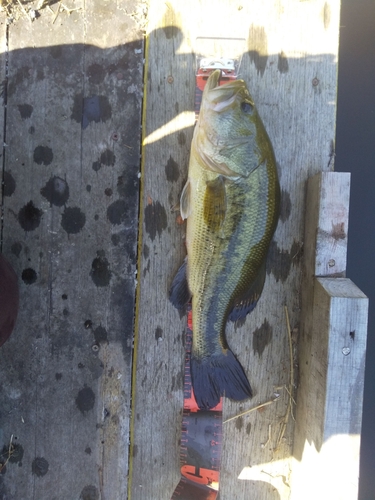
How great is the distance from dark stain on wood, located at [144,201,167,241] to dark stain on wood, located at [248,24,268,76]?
114cm

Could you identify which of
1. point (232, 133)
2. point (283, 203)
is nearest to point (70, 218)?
point (232, 133)

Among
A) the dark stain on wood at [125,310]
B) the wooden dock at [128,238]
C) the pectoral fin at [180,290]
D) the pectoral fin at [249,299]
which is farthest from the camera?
the dark stain on wood at [125,310]

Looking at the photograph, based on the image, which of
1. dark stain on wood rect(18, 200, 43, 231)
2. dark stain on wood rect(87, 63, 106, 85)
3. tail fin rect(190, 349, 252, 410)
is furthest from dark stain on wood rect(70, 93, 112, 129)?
tail fin rect(190, 349, 252, 410)

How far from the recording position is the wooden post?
6.64 ft

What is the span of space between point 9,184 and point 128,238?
0.92 metres

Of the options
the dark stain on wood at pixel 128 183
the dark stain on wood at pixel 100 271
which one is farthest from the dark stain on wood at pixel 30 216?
the dark stain on wood at pixel 128 183

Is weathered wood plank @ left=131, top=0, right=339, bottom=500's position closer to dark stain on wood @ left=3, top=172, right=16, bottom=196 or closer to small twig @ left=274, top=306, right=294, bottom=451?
small twig @ left=274, top=306, right=294, bottom=451

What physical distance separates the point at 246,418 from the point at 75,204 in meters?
1.92

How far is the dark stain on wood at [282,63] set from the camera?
95.1 inches

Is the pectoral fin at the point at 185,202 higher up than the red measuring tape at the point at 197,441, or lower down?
higher up

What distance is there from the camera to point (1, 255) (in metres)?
2.39

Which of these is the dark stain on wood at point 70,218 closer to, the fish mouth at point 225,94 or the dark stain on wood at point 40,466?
the fish mouth at point 225,94

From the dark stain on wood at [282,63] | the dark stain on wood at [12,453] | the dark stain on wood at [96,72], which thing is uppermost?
the dark stain on wood at [282,63]

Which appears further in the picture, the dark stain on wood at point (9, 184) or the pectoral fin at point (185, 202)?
the dark stain on wood at point (9, 184)
